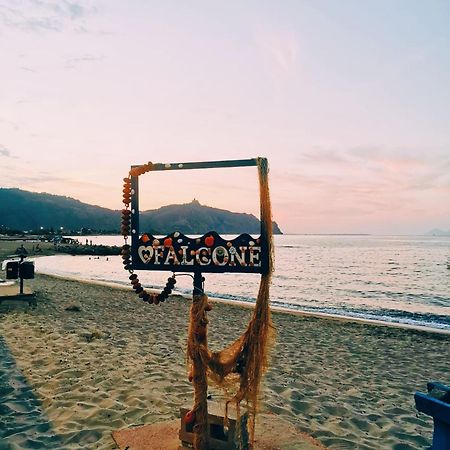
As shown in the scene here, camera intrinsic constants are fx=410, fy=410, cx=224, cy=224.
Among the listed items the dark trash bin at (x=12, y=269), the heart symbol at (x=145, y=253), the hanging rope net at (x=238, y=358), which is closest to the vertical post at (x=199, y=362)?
the hanging rope net at (x=238, y=358)

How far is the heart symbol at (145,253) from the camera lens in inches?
180

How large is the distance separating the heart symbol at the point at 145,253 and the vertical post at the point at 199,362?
0.56 meters

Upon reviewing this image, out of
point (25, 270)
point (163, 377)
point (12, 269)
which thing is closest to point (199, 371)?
point (163, 377)

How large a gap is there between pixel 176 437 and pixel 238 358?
1.48 metres

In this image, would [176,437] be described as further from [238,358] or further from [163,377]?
[163,377]

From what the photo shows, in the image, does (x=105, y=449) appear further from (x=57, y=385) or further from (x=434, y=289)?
(x=434, y=289)

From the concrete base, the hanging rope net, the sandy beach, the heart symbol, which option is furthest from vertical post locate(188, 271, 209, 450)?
the sandy beach

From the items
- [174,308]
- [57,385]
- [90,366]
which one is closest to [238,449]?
[57,385]

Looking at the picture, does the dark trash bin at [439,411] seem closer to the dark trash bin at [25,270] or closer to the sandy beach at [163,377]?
the sandy beach at [163,377]

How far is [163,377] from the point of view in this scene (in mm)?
7586

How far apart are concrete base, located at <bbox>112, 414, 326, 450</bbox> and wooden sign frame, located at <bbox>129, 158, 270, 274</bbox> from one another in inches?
83.4

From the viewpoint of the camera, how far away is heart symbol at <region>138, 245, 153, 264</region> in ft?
15.0

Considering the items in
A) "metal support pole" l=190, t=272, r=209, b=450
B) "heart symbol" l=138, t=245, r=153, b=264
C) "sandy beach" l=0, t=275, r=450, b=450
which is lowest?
"sandy beach" l=0, t=275, r=450, b=450

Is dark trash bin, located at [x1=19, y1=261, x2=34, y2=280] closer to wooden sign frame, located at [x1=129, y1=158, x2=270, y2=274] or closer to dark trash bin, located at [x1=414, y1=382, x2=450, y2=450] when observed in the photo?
wooden sign frame, located at [x1=129, y1=158, x2=270, y2=274]
